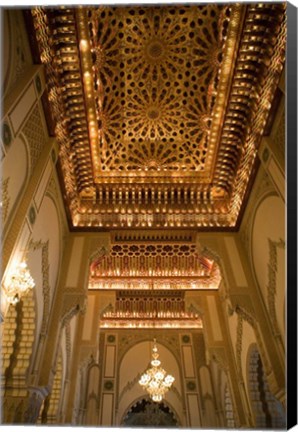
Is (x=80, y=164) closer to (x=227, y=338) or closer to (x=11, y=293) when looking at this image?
(x=11, y=293)

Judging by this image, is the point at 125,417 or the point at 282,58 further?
the point at 125,417

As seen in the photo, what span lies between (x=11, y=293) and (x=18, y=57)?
2.49 m

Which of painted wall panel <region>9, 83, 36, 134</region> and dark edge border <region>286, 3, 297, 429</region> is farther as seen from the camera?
painted wall panel <region>9, 83, 36, 134</region>

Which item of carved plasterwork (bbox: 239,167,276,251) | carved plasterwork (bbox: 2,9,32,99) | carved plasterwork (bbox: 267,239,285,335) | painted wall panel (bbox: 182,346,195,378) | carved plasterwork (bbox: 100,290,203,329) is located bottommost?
carved plasterwork (bbox: 267,239,285,335)

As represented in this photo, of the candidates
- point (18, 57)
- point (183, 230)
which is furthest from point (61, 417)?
point (18, 57)

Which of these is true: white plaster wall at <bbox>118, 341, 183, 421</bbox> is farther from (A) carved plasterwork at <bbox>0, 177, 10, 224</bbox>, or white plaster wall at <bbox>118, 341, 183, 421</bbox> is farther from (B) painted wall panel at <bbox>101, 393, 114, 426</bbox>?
(A) carved plasterwork at <bbox>0, 177, 10, 224</bbox>

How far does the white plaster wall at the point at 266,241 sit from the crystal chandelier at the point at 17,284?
3.03 metres

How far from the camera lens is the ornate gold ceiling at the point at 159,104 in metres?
4.95

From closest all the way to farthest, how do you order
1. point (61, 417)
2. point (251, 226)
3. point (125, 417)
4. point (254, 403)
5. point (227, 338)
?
point (251, 226)
point (254, 403)
point (61, 417)
point (227, 338)
point (125, 417)

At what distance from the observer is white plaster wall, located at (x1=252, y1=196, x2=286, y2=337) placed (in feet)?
16.6

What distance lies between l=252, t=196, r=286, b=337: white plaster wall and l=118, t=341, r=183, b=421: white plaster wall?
518 cm

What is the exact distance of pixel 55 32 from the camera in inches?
190

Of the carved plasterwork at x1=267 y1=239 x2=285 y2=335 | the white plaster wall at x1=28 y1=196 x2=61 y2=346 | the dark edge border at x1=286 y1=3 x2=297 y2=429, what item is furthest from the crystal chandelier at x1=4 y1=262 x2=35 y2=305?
the carved plasterwork at x1=267 y1=239 x2=285 y2=335

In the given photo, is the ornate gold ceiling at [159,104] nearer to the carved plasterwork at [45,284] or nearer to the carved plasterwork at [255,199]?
the carved plasterwork at [255,199]
